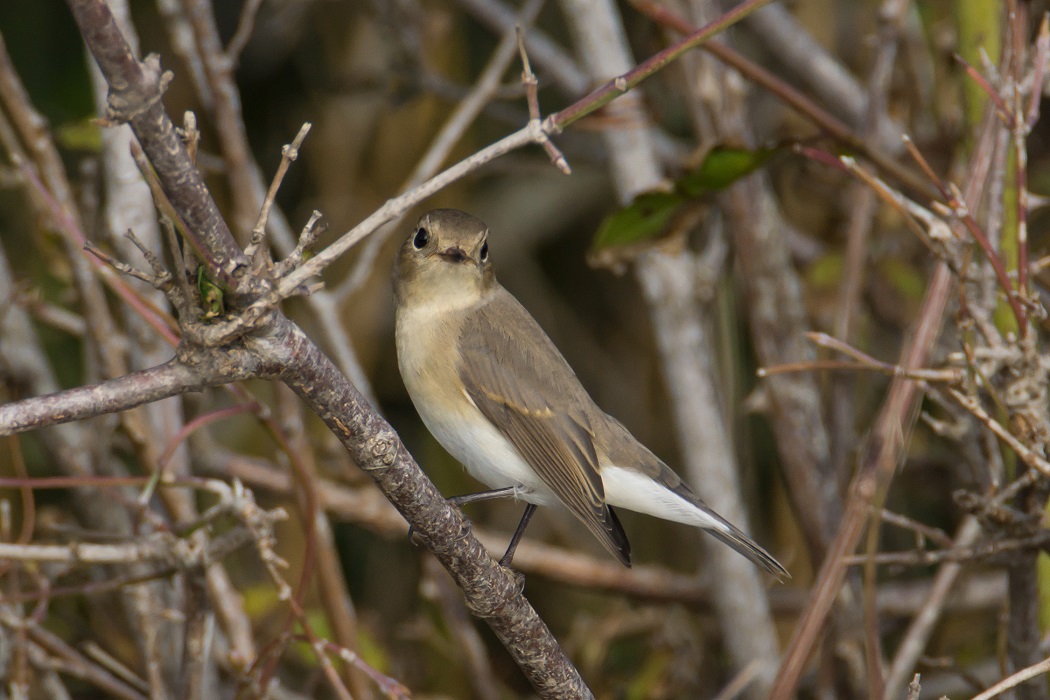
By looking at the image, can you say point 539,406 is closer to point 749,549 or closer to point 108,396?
point 749,549

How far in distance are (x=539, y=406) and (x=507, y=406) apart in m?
0.11

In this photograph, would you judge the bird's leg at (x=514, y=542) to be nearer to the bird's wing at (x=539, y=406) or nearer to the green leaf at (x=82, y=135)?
the bird's wing at (x=539, y=406)

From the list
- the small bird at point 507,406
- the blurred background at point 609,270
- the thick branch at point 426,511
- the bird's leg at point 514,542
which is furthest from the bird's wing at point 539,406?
the thick branch at point 426,511

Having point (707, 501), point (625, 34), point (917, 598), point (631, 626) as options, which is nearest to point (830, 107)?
point (625, 34)

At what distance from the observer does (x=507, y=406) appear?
326 centimetres

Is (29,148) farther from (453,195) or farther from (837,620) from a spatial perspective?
(837,620)

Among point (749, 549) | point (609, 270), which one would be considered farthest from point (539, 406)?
point (609, 270)

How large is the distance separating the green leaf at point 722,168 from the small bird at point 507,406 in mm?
714

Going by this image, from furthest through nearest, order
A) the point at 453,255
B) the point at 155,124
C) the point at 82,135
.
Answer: the point at 82,135 → the point at 453,255 → the point at 155,124

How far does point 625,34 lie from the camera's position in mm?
5844

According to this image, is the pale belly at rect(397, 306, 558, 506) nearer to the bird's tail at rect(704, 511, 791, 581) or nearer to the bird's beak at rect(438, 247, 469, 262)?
the bird's beak at rect(438, 247, 469, 262)

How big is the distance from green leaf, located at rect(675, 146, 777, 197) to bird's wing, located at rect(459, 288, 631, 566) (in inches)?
28.2

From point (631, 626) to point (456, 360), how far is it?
6.75 feet

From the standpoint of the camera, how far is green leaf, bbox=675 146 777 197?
9.98ft
